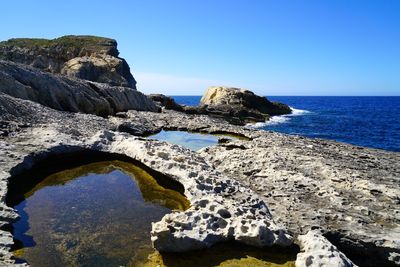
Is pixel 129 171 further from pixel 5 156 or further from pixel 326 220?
pixel 326 220

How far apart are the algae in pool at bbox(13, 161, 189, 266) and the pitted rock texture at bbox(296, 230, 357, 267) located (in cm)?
489

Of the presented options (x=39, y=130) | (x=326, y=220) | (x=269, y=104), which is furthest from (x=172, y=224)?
(x=269, y=104)

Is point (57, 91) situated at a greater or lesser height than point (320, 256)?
greater

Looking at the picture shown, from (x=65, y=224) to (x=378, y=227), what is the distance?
11.6 m

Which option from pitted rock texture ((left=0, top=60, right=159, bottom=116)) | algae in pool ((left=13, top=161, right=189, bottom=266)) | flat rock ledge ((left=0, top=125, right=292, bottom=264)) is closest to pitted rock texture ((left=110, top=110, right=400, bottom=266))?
flat rock ledge ((left=0, top=125, right=292, bottom=264))

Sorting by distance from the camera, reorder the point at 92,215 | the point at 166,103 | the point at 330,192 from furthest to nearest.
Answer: the point at 166,103 < the point at 330,192 < the point at 92,215

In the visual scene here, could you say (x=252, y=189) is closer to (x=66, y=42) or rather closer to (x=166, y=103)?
(x=166, y=103)

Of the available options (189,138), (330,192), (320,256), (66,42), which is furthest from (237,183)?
(66,42)

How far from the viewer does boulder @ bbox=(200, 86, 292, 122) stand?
72700mm

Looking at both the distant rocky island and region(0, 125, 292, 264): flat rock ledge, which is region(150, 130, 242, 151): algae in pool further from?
region(0, 125, 292, 264): flat rock ledge

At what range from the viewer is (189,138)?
3406 centimetres

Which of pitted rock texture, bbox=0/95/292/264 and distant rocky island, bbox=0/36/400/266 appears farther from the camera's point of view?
distant rocky island, bbox=0/36/400/266

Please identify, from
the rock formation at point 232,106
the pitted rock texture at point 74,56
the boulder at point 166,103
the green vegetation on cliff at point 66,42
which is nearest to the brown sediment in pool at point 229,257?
the rock formation at point 232,106

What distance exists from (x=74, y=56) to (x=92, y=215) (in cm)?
8727
